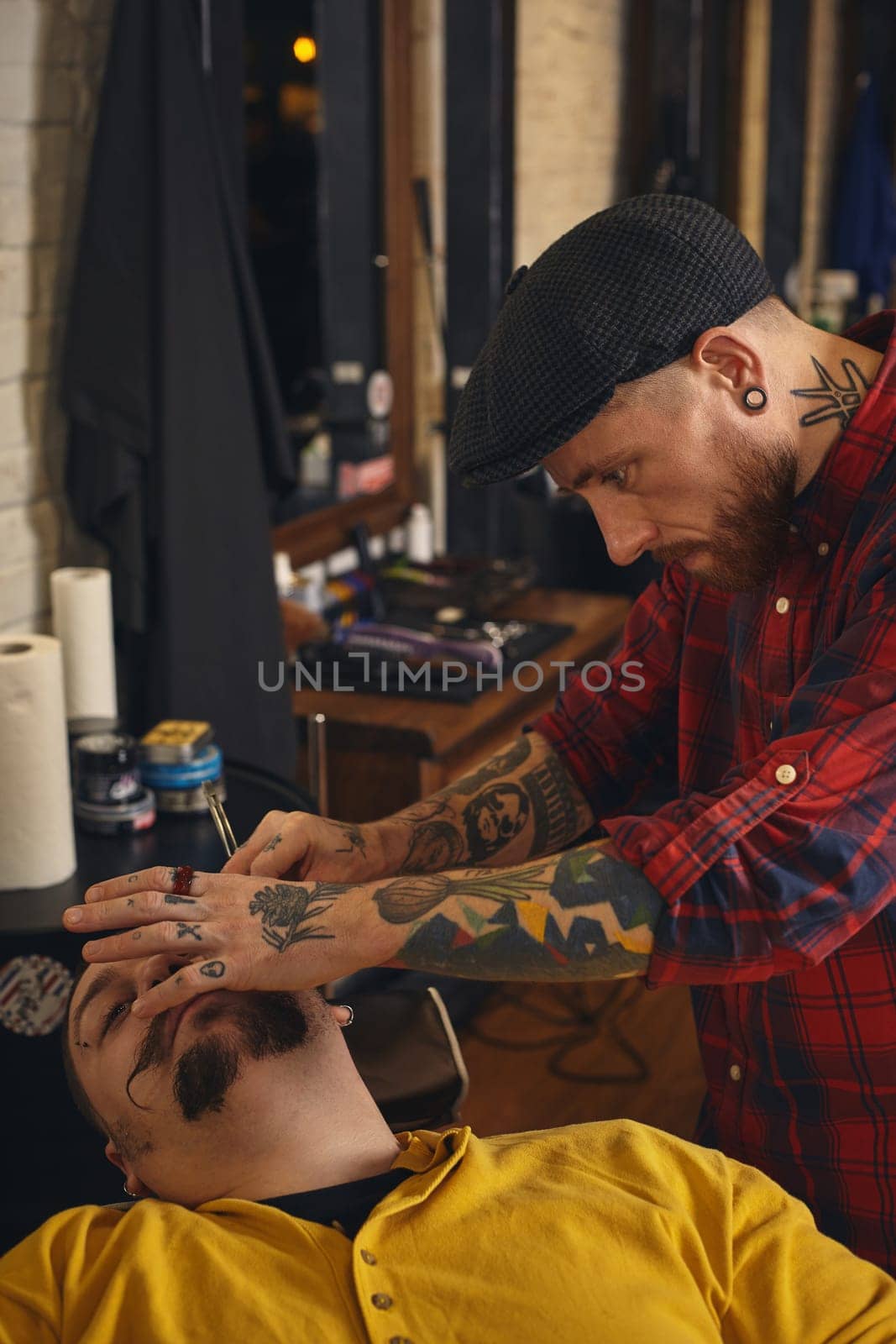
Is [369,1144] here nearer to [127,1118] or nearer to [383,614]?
[127,1118]

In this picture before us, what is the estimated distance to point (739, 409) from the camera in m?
1.25

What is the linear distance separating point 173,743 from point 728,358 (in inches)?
38.6

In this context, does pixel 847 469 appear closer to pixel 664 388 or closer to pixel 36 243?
pixel 664 388

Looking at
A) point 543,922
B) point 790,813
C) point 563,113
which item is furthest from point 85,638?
Result: point 563,113

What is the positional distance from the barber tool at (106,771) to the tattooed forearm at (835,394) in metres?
1.00

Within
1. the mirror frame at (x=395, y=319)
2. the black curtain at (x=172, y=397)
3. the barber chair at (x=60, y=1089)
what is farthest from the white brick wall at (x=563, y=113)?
the barber chair at (x=60, y=1089)

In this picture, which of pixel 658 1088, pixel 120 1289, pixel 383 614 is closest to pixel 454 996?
pixel 658 1088

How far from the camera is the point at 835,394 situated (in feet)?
4.20

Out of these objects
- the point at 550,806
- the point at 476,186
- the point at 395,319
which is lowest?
the point at 550,806

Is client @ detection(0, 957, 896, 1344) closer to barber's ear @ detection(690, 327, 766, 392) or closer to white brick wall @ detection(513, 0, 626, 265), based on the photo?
barber's ear @ detection(690, 327, 766, 392)

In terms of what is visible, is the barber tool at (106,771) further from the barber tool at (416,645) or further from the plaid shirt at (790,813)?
the barber tool at (416,645)

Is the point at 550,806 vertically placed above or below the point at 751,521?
below

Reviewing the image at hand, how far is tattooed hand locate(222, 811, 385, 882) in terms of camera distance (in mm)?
1403

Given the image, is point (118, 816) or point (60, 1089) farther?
point (118, 816)
